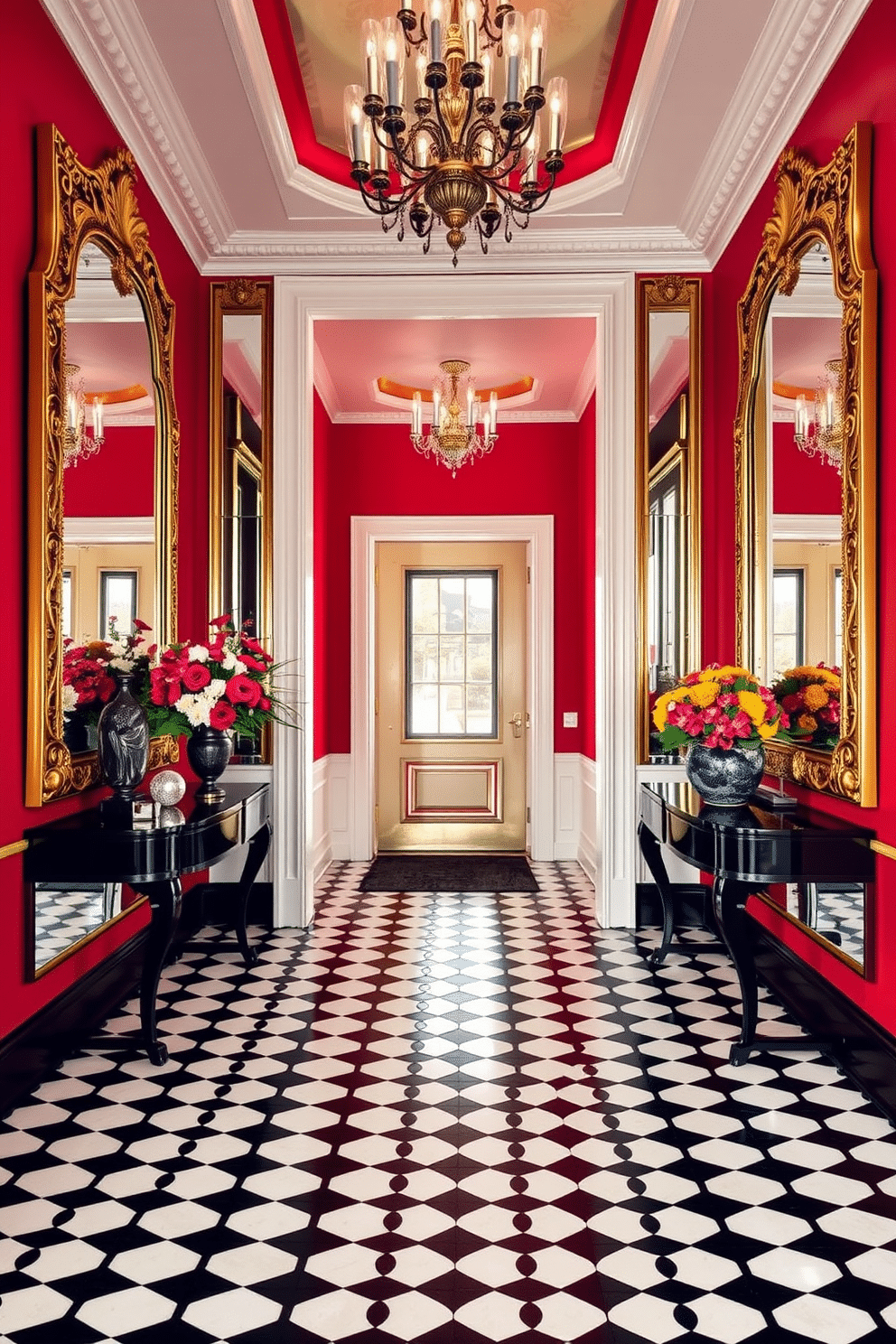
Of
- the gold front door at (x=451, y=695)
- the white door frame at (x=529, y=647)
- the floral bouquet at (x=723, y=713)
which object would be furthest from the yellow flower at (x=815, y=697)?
the gold front door at (x=451, y=695)

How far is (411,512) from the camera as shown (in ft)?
25.3

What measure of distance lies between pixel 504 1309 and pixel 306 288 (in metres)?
5.01

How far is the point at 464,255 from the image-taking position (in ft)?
17.6

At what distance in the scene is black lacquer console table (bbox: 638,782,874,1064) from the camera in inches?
126

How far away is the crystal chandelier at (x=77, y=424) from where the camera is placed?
338 cm

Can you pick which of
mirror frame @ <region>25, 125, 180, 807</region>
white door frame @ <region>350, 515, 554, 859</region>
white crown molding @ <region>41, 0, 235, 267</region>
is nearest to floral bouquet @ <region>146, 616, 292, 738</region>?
mirror frame @ <region>25, 125, 180, 807</region>

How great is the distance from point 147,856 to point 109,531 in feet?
4.49

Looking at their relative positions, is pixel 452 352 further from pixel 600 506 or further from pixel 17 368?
pixel 17 368

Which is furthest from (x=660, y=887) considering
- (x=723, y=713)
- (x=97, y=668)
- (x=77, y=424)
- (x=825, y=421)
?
(x=77, y=424)

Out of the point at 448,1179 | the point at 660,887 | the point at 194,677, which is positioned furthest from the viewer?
the point at 660,887

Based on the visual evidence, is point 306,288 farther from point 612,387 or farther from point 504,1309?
point 504,1309

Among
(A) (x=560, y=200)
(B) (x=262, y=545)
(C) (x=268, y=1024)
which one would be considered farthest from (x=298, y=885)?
(A) (x=560, y=200)

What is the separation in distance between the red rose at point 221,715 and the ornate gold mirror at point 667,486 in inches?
93.7

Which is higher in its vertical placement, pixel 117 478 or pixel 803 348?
pixel 803 348
